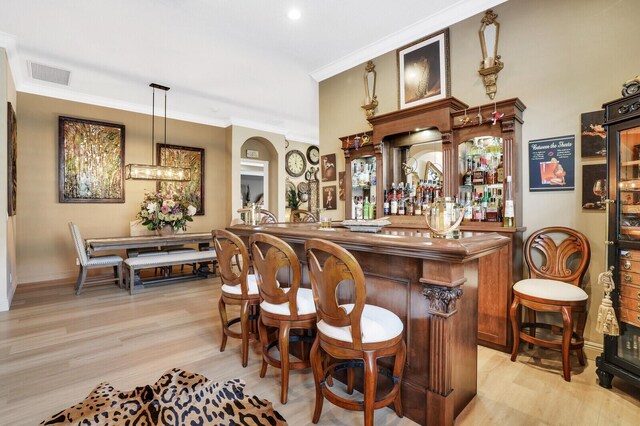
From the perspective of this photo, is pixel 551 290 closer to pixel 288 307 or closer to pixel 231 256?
pixel 288 307

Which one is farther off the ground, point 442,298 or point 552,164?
point 552,164

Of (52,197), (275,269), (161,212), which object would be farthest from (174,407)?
(52,197)

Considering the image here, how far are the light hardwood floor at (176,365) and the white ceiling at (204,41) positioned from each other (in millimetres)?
3183

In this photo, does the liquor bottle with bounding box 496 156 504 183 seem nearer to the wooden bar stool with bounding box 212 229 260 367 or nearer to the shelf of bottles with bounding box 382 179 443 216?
the shelf of bottles with bounding box 382 179 443 216

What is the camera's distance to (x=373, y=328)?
152 centimetres

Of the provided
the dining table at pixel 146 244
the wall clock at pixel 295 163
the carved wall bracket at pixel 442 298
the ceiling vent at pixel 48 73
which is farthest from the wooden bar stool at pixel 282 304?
the wall clock at pixel 295 163

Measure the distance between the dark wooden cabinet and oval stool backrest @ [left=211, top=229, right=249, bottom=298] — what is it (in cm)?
251

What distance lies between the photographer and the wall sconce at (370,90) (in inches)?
155

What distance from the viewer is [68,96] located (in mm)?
5109

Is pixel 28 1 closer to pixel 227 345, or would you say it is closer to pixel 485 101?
pixel 227 345

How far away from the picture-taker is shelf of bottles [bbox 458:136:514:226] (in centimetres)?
278

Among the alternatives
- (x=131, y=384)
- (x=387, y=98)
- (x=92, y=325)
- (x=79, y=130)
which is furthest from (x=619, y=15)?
(x=79, y=130)

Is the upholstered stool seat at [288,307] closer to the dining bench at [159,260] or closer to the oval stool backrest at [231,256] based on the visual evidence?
the oval stool backrest at [231,256]

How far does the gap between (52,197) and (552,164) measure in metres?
6.78
